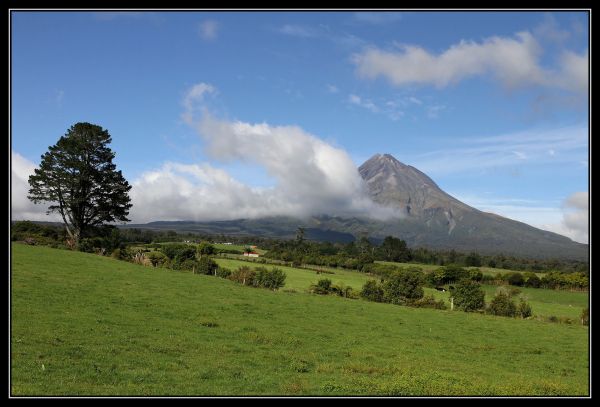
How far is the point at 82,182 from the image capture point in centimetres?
4875

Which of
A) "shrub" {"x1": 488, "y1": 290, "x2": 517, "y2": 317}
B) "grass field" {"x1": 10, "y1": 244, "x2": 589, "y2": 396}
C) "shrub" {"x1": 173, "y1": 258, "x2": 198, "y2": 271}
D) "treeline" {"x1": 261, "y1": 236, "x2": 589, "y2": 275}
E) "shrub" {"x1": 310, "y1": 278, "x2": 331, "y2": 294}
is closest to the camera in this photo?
"grass field" {"x1": 10, "y1": 244, "x2": 589, "y2": 396}

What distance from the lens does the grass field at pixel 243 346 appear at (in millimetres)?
13219

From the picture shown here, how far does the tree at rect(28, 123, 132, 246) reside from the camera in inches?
1876

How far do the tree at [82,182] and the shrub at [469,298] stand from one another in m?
37.2

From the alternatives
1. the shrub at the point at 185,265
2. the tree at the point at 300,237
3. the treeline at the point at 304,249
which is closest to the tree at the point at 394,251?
the treeline at the point at 304,249

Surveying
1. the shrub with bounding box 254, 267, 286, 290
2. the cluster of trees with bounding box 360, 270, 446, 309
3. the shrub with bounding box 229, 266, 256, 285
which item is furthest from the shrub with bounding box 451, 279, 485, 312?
the shrub with bounding box 229, 266, 256, 285

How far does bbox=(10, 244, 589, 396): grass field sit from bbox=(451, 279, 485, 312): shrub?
339 inches

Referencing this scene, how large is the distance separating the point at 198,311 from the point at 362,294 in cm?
2594

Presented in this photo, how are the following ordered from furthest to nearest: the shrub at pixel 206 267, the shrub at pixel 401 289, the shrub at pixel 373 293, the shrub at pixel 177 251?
the shrub at pixel 177 251, the shrub at pixel 206 267, the shrub at pixel 373 293, the shrub at pixel 401 289

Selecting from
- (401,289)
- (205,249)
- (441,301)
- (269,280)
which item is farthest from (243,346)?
(205,249)

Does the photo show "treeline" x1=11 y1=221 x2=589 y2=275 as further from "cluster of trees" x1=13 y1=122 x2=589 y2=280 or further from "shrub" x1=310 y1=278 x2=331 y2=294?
"shrub" x1=310 y1=278 x2=331 y2=294

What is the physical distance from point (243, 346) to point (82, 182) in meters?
37.9

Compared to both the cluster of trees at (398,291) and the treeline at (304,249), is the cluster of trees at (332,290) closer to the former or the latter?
the cluster of trees at (398,291)

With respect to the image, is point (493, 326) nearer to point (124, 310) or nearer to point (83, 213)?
point (124, 310)
